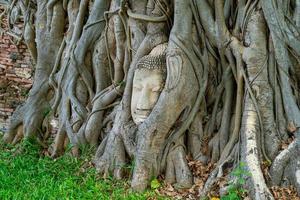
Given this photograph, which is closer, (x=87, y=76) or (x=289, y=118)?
(x=289, y=118)

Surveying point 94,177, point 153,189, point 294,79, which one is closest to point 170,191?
point 153,189

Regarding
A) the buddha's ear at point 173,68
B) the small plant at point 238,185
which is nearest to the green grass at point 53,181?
the small plant at point 238,185

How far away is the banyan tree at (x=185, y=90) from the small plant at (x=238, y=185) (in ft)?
0.18

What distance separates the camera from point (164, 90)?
4.01m

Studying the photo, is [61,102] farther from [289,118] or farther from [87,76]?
[289,118]

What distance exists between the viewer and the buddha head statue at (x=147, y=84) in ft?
13.7

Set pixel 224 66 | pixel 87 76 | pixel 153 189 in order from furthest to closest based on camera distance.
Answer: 1. pixel 87 76
2. pixel 224 66
3. pixel 153 189

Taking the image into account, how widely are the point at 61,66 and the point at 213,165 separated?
8.53 ft

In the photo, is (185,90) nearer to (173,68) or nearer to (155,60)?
(173,68)

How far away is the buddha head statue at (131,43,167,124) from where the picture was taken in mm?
4188

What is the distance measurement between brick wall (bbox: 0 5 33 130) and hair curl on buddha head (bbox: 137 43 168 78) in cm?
299

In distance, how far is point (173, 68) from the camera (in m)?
4.04

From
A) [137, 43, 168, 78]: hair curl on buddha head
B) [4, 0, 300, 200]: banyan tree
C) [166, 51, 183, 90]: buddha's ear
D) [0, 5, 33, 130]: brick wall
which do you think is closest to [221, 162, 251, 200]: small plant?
[4, 0, 300, 200]: banyan tree

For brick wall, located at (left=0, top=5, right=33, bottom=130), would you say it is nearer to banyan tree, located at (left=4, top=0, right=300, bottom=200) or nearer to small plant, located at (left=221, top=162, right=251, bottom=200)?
banyan tree, located at (left=4, top=0, right=300, bottom=200)
